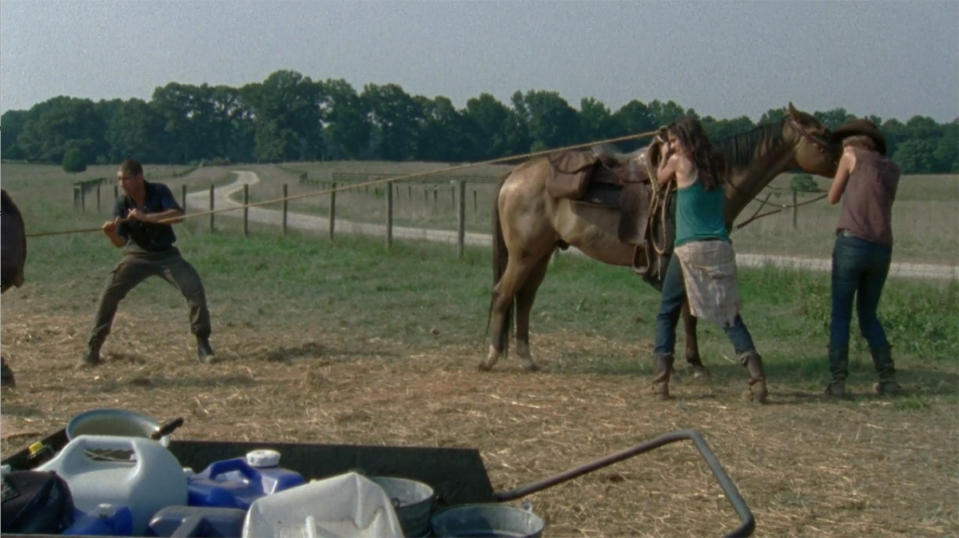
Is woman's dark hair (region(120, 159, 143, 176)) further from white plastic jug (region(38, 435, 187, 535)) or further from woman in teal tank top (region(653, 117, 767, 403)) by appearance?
white plastic jug (region(38, 435, 187, 535))

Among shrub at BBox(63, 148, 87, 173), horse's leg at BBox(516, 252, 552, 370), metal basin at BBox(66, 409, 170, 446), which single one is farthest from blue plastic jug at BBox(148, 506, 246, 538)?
shrub at BBox(63, 148, 87, 173)

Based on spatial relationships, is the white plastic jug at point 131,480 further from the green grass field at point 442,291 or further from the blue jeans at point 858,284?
the green grass field at point 442,291

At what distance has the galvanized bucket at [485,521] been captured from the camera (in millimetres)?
2842

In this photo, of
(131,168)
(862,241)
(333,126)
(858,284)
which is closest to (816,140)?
Answer: (862,241)

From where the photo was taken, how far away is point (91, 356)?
8383 millimetres

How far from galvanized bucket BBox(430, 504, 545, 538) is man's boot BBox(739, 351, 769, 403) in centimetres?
435

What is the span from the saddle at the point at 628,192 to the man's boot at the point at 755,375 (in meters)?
0.95

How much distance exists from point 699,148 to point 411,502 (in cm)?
442

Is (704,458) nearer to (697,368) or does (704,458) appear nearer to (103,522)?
(103,522)

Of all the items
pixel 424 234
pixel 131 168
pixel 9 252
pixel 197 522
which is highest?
pixel 131 168

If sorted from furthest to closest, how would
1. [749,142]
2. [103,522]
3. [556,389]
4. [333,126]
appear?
1. [333,126]
2. [749,142]
3. [556,389]
4. [103,522]

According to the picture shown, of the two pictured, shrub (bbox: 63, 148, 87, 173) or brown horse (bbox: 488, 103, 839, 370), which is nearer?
brown horse (bbox: 488, 103, 839, 370)

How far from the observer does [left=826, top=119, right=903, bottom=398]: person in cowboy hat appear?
719 cm

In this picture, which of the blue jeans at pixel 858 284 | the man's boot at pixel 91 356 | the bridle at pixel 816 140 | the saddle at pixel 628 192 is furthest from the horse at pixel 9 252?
the blue jeans at pixel 858 284
